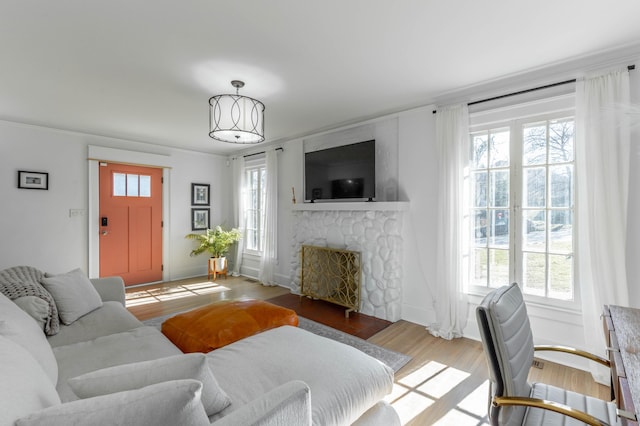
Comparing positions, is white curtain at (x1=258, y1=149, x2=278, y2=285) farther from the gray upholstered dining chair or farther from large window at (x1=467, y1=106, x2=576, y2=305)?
the gray upholstered dining chair

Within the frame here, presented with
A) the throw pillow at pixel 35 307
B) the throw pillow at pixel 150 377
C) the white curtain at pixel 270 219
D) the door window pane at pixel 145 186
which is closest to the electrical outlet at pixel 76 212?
the door window pane at pixel 145 186

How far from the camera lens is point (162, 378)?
1.06 metres

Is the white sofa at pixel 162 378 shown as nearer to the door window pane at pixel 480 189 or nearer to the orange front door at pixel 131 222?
the door window pane at pixel 480 189

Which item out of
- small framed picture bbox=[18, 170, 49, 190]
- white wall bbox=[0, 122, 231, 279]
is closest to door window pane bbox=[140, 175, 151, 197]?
white wall bbox=[0, 122, 231, 279]

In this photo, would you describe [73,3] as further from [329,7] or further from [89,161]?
[89,161]

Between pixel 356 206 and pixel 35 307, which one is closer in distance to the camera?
pixel 35 307

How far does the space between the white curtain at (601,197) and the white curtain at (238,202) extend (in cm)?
479

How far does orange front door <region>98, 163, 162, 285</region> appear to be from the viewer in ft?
15.3

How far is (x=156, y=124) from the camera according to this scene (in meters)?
4.04

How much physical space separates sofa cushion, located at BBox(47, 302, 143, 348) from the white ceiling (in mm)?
1952

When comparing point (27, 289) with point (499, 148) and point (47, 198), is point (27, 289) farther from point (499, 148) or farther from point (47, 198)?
point (499, 148)

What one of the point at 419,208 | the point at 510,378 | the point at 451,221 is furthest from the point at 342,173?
the point at 510,378

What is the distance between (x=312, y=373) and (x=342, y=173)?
283 cm

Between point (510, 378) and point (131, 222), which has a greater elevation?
point (131, 222)
